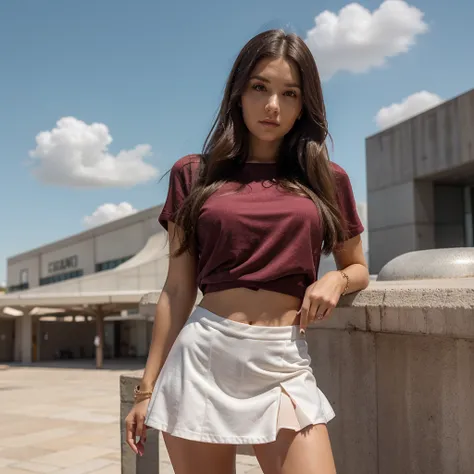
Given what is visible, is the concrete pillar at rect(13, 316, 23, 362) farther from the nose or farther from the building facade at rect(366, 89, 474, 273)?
the nose

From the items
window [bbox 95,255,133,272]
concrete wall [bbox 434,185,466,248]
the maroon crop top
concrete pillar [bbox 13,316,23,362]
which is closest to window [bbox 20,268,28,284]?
window [bbox 95,255,133,272]

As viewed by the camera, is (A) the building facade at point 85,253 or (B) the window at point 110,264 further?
(B) the window at point 110,264

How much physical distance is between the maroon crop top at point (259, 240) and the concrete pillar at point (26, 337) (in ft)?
91.9

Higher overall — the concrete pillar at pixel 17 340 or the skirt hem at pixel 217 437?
the skirt hem at pixel 217 437

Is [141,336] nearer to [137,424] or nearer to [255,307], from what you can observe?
[137,424]

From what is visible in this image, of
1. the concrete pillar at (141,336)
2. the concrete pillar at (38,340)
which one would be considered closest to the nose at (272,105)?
the concrete pillar at (38,340)

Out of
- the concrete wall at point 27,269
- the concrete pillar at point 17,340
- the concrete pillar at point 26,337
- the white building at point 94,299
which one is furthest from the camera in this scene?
the concrete wall at point 27,269

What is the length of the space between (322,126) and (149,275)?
78.9 ft

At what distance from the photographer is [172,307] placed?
73.9 inches

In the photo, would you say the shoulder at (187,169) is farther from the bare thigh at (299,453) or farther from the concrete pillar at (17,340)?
the concrete pillar at (17,340)

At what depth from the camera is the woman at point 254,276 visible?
5.36ft

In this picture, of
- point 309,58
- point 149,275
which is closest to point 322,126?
point 309,58

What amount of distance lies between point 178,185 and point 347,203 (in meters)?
0.52

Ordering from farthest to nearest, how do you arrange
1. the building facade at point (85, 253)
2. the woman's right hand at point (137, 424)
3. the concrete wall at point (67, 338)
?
the building facade at point (85, 253), the concrete wall at point (67, 338), the woman's right hand at point (137, 424)
